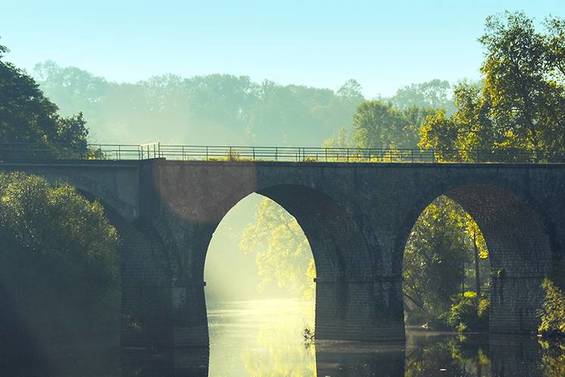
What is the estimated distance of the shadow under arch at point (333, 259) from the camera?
91625 mm

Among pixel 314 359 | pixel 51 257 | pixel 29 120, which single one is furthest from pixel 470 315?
pixel 29 120

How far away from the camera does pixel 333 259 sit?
94.5m

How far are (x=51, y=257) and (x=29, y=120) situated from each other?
32019 millimetres

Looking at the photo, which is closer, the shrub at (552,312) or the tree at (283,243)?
the shrub at (552,312)

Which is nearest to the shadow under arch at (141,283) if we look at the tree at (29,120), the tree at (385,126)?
the tree at (29,120)

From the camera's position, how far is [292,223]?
599ft

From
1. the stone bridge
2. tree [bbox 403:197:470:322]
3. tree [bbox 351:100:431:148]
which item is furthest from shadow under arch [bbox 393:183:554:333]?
tree [bbox 351:100:431:148]

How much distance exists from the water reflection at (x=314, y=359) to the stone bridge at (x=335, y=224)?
2798mm

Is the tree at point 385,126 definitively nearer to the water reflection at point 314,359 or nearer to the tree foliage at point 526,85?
the tree foliage at point 526,85

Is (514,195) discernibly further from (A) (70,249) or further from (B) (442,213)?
(A) (70,249)

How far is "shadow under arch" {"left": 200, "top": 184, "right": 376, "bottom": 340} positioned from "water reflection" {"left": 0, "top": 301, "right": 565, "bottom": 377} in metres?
1.86

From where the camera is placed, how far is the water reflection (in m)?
74.1

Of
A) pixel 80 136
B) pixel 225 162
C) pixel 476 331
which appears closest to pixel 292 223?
pixel 80 136

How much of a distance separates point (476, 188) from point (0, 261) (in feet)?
123
